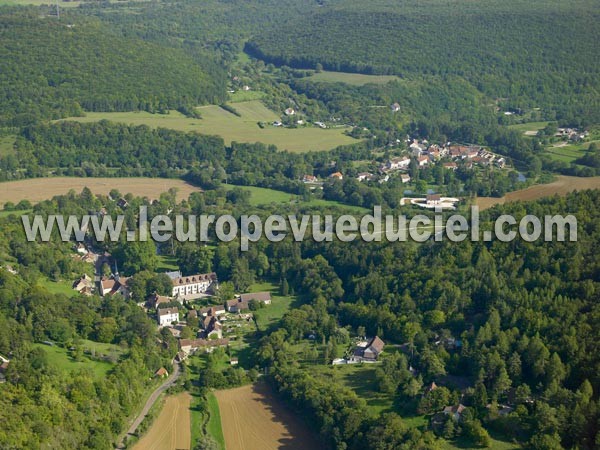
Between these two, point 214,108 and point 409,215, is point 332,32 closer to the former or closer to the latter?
point 214,108

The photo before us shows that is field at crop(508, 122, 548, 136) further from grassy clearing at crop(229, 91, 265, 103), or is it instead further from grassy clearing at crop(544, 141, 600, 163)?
grassy clearing at crop(229, 91, 265, 103)

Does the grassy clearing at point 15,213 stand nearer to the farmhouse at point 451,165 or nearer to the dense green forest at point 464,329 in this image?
the dense green forest at point 464,329

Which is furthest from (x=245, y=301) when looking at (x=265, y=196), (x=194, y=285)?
(x=265, y=196)

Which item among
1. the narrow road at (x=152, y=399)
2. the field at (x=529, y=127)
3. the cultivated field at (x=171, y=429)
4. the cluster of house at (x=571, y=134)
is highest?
the cluster of house at (x=571, y=134)

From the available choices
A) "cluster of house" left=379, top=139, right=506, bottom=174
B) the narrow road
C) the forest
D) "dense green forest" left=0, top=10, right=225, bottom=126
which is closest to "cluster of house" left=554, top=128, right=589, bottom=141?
"cluster of house" left=379, top=139, right=506, bottom=174

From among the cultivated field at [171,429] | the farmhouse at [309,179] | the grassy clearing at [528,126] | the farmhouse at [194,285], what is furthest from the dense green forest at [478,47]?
the cultivated field at [171,429]

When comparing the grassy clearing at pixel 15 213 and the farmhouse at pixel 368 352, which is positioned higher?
the farmhouse at pixel 368 352
